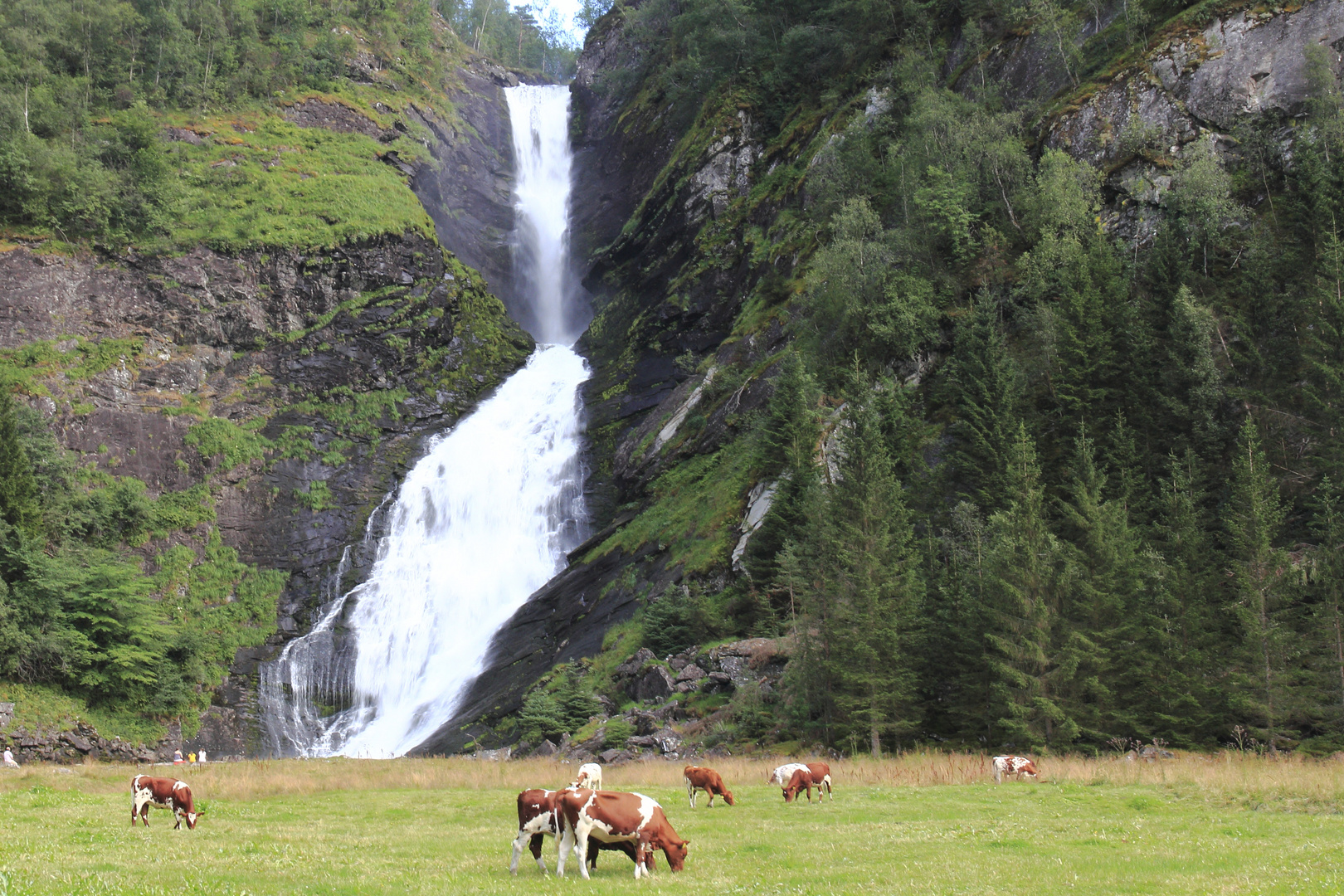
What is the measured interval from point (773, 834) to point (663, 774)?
8819 millimetres

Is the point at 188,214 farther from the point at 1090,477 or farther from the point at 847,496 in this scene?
the point at 1090,477

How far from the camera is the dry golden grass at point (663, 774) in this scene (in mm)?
17281

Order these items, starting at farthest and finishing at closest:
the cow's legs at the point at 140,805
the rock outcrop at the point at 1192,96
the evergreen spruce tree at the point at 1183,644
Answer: the rock outcrop at the point at 1192,96
the evergreen spruce tree at the point at 1183,644
the cow's legs at the point at 140,805

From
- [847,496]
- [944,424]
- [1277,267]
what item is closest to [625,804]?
[847,496]

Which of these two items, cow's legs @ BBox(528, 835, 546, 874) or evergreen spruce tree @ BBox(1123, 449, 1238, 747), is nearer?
cow's legs @ BBox(528, 835, 546, 874)

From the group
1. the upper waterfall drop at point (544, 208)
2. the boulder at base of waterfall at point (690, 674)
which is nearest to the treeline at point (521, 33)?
the upper waterfall drop at point (544, 208)

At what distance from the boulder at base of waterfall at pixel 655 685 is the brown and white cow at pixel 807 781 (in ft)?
46.4

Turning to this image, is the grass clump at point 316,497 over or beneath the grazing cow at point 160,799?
over

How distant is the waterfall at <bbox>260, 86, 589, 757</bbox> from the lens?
40.7m

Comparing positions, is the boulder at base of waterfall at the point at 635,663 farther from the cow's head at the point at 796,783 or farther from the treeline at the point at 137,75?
the treeline at the point at 137,75

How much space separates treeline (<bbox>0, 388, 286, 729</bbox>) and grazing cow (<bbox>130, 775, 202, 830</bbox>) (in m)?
29.2

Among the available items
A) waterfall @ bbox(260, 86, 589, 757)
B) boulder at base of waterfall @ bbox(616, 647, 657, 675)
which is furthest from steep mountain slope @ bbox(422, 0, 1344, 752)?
waterfall @ bbox(260, 86, 589, 757)

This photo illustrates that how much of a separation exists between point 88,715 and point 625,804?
38446mm

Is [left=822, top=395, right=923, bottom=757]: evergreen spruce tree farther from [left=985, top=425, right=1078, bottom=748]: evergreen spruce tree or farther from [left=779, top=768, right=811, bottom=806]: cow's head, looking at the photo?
[left=779, top=768, right=811, bottom=806]: cow's head
